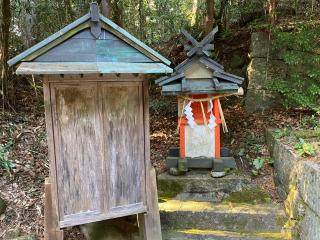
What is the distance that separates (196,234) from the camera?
4.66m

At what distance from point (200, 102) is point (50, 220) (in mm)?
2918

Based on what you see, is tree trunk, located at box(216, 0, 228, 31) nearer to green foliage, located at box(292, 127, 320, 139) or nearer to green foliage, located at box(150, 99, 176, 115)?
green foliage, located at box(150, 99, 176, 115)

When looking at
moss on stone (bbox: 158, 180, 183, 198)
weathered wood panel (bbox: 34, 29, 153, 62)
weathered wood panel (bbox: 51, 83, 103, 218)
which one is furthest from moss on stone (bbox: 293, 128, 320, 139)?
weathered wood panel (bbox: 51, 83, 103, 218)

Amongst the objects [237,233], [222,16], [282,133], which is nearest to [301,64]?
[282,133]

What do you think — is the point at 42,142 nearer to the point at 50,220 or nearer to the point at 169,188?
the point at 169,188

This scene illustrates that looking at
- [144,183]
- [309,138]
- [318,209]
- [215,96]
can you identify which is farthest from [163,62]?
[309,138]

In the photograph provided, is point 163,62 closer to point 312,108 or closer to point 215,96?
point 215,96

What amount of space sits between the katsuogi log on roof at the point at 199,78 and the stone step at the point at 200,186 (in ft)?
4.59

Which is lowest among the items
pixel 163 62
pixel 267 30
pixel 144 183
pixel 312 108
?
pixel 144 183

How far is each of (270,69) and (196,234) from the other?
4.43 metres

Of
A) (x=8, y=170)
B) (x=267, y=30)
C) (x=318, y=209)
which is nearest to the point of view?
(x=318, y=209)

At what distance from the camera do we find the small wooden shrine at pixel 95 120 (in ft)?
10.8

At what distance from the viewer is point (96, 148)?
3627 millimetres

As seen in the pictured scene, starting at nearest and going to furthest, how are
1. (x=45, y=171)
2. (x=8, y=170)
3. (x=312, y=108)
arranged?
(x=8, y=170) < (x=45, y=171) < (x=312, y=108)
